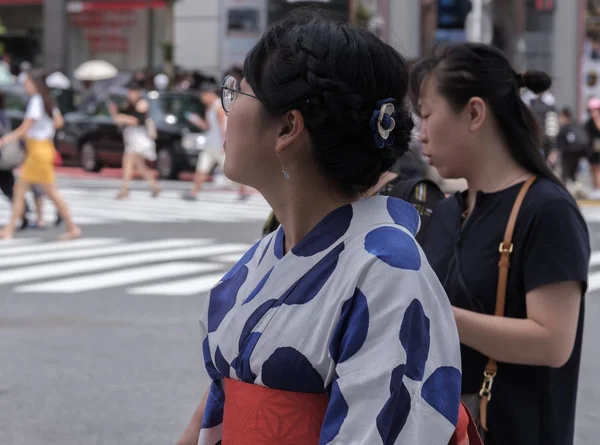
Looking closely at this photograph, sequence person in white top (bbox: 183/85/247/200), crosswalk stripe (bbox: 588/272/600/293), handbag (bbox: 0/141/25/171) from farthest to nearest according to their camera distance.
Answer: person in white top (bbox: 183/85/247/200) → handbag (bbox: 0/141/25/171) → crosswalk stripe (bbox: 588/272/600/293)

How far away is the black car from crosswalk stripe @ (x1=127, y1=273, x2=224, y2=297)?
39.6 ft

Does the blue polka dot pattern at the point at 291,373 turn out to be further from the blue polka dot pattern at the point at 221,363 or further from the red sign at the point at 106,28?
the red sign at the point at 106,28

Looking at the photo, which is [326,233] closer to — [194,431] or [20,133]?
[194,431]

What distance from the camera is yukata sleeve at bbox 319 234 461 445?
1.80 meters

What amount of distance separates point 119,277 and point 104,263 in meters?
0.93

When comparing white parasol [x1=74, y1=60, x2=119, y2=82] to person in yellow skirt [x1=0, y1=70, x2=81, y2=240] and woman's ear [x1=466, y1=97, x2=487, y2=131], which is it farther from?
woman's ear [x1=466, y1=97, x2=487, y2=131]

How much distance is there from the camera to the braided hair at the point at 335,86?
1916 mm

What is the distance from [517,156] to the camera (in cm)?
287

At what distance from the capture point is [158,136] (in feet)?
71.0

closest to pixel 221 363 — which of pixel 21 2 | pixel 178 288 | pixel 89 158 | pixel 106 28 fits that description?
pixel 178 288

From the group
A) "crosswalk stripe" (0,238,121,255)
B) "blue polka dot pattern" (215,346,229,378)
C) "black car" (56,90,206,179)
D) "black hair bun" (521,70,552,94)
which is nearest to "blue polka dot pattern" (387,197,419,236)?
"blue polka dot pattern" (215,346,229,378)

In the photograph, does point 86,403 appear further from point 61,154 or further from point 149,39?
→ point 149,39

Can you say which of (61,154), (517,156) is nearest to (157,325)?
(517,156)

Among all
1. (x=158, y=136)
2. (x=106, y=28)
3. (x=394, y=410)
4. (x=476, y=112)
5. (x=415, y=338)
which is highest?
(x=106, y=28)
